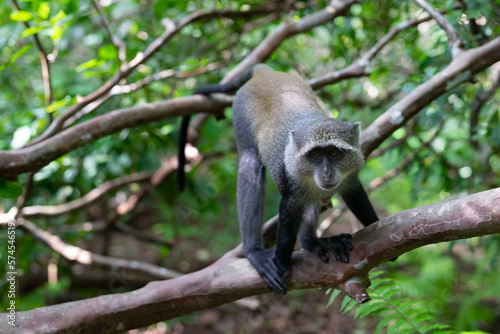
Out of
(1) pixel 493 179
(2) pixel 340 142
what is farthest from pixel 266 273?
(1) pixel 493 179

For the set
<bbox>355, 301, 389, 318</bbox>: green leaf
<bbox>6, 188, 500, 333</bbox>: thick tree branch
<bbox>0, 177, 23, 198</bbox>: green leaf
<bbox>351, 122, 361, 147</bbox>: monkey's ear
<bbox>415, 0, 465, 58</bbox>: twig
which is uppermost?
<bbox>415, 0, 465, 58</bbox>: twig

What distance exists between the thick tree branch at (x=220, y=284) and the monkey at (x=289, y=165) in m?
0.09

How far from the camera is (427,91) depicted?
320 cm

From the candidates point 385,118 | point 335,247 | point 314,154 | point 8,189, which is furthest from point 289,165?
point 8,189

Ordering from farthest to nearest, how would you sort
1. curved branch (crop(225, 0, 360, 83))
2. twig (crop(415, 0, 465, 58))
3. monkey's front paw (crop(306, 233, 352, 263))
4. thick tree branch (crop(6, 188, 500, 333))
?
curved branch (crop(225, 0, 360, 83)), twig (crop(415, 0, 465, 58)), monkey's front paw (crop(306, 233, 352, 263)), thick tree branch (crop(6, 188, 500, 333))

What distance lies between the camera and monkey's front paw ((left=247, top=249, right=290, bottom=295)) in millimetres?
2744

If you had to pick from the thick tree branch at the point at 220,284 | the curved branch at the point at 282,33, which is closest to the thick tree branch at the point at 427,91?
the thick tree branch at the point at 220,284

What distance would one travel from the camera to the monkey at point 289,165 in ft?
8.95

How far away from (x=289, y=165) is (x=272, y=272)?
725 millimetres

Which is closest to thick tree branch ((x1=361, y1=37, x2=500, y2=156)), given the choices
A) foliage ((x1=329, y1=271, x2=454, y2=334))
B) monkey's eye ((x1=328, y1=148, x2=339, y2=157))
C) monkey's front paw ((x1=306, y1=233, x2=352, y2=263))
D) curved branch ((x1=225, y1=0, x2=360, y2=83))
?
monkey's eye ((x1=328, y1=148, x2=339, y2=157))

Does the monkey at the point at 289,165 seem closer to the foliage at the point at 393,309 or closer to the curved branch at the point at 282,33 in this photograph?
the foliage at the point at 393,309

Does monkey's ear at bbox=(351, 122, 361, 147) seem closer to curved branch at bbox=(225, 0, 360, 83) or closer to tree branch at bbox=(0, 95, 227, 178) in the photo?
tree branch at bbox=(0, 95, 227, 178)

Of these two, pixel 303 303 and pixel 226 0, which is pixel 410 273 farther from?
pixel 226 0

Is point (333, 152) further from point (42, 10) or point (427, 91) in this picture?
point (42, 10)
